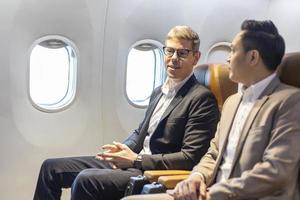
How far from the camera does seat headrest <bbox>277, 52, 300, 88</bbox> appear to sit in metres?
2.31

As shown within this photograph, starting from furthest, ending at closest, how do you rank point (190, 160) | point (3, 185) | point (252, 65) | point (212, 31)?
point (212, 31), point (3, 185), point (190, 160), point (252, 65)

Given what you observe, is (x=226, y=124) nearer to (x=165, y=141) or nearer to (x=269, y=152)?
(x=269, y=152)

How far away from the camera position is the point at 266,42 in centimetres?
221

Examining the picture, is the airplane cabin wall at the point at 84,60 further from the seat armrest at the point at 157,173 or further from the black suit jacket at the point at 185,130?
the seat armrest at the point at 157,173

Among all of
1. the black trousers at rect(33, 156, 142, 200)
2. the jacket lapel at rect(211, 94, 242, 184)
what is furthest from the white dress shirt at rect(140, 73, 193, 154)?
the jacket lapel at rect(211, 94, 242, 184)

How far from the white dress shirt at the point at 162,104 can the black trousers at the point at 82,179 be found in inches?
9.5

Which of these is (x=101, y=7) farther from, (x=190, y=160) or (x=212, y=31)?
(x=190, y=160)

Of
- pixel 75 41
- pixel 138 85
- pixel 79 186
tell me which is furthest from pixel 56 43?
pixel 79 186

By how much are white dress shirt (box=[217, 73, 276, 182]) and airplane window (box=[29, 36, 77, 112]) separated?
2.00 metres

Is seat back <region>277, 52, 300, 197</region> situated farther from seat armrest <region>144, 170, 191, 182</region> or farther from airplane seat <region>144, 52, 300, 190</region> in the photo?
seat armrest <region>144, 170, 191, 182</region>

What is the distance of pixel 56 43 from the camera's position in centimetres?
398

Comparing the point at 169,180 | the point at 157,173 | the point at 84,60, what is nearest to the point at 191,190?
the point at 169,180

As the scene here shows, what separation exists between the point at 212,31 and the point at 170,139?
183 centimetres

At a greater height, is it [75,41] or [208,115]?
[75,41]
